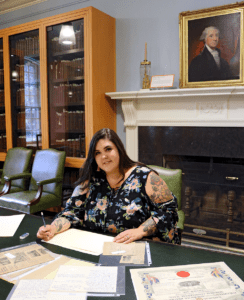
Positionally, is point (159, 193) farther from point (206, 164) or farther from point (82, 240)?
point (206, 164)

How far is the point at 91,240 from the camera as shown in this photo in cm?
126

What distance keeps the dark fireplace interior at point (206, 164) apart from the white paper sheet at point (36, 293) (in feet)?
7.21

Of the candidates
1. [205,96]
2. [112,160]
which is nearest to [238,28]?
[205,96]

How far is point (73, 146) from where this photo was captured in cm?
331

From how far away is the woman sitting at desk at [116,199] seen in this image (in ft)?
4.64

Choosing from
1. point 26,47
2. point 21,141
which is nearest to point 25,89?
point 26,47

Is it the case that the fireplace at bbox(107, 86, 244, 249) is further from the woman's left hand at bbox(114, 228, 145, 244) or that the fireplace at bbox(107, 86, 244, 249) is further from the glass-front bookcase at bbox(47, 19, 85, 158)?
the woman's left hand at bbox(114, 228, 145, 244)

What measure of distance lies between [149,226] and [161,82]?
186 cm

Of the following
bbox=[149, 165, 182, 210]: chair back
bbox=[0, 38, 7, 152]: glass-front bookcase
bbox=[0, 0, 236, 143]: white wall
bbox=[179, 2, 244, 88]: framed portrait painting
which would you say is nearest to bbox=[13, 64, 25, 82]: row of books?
bbox=[0, 38, 7, 152]: glass-front bookcase

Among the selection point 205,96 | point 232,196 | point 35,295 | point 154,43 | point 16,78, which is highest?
point 154,43

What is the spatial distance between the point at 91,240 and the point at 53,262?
22 centimetres

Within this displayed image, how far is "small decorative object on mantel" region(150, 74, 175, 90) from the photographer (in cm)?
282

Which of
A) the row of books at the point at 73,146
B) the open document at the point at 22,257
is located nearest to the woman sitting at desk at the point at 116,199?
the open document at the point at 22,257

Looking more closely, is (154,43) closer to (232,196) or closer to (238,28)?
(238,28)
